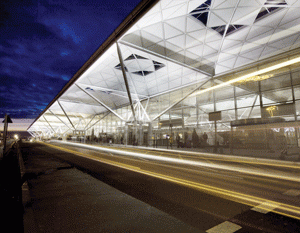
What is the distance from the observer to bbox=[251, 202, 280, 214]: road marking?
345cm

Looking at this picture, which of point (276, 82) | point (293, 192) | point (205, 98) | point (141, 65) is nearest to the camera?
point (293, 192)

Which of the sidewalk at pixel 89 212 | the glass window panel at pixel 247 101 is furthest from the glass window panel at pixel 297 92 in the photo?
the sidewalk at pixel 89 212

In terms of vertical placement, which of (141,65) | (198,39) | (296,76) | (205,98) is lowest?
(205,98)

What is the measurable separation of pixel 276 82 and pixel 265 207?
18.8 metres

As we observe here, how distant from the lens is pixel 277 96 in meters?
17.9

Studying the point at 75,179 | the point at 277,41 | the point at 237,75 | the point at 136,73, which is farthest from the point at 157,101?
the point at 75,179

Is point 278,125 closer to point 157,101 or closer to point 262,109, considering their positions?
point 262,109

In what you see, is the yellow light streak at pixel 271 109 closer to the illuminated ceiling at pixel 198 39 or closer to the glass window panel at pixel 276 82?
the glass window panel at pixel 276 82

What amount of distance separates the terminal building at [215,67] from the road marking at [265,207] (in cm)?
954

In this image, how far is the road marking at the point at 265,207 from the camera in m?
3.45

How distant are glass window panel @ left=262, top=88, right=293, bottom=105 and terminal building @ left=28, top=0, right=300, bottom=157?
8 cm

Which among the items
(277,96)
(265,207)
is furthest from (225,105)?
(265,207)

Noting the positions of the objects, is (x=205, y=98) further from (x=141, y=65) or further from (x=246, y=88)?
(x=141, y=65)

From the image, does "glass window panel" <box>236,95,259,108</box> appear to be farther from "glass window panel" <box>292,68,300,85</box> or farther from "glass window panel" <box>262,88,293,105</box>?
"glass window panel" <box>292,68,300,85</box>
